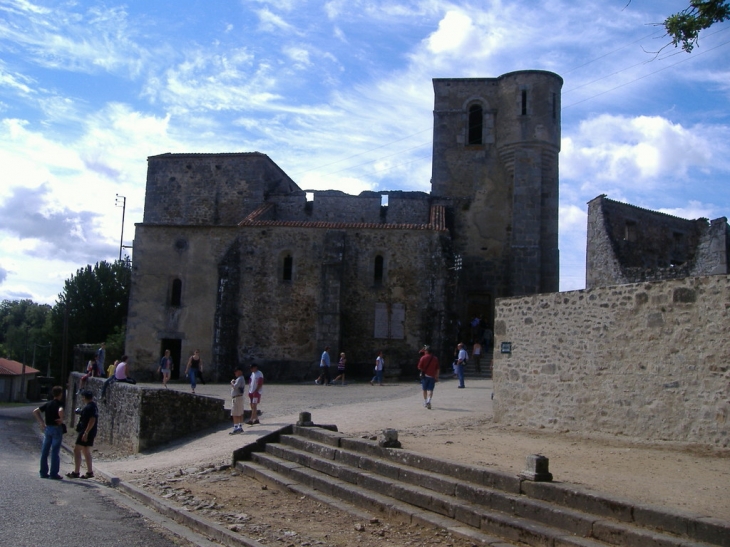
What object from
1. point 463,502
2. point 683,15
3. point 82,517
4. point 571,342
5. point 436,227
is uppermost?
point 436,227

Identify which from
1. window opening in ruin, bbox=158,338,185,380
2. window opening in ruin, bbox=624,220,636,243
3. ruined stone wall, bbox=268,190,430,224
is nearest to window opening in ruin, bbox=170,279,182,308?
window opening in ruin, bbox=158,338,185,380

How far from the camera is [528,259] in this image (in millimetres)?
31250

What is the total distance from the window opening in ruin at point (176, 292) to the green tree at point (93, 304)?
17203 mm

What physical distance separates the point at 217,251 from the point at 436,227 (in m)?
8.99

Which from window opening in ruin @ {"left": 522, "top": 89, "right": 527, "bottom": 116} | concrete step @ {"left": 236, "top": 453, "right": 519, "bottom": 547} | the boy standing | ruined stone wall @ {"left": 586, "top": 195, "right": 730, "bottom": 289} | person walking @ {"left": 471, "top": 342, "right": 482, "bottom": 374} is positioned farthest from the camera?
window opening in ruin @ {"left": 522, "top": 89, "right": 527, "bottom": 116}

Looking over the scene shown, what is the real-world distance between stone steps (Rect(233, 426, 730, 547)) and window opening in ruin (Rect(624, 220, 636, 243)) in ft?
57.4

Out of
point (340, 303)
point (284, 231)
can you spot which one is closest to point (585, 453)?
point (340, 303)

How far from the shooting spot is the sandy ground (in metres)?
7.33

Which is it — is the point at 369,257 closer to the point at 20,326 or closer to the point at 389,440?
the point at 389,440

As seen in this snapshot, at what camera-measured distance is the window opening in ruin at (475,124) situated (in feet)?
112

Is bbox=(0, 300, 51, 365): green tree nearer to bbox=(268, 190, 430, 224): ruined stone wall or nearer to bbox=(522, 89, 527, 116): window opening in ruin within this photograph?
bbox=(268, 190, 430, 224): ruined stone wall

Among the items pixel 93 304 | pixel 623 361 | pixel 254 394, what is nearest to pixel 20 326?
pixel 93 304

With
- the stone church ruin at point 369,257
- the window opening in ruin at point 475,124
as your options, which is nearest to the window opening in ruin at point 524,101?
the stone church ruin at point 369,257

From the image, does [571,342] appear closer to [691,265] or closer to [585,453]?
[585,453]
